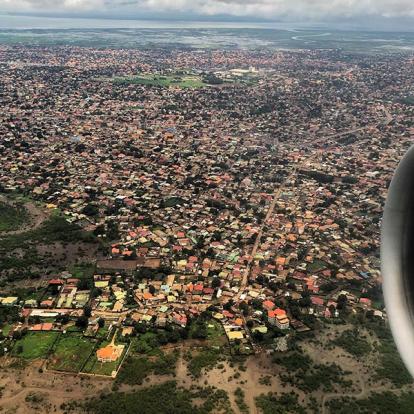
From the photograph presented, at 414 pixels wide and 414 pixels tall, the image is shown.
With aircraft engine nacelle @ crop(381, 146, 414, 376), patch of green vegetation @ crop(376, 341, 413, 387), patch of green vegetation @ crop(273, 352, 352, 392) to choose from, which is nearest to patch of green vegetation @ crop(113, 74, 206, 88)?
patch of green vegetation @ crop(273, 352, 352, 392)

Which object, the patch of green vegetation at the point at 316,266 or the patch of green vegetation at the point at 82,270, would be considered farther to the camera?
the patch of green vegetation at the point at 316,266

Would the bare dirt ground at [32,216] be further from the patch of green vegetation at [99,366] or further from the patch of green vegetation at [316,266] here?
the patch of green vegetation at [316,266]

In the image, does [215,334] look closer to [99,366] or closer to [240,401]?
[240,401]

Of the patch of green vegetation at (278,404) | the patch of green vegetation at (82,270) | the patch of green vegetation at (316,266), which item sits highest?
the patch of green vegetation at (82,270)

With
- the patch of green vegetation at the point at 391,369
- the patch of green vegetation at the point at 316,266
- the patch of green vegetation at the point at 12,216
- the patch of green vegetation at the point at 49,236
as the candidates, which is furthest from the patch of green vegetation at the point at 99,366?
the patch of green vegetation at the point at 12,216

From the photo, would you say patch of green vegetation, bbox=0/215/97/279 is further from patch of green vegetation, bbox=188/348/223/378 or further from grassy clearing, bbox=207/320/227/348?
patch of green vegetation, bbox=188/348/223/378

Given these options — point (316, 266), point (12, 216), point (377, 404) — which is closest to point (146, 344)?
point (377, 404)
